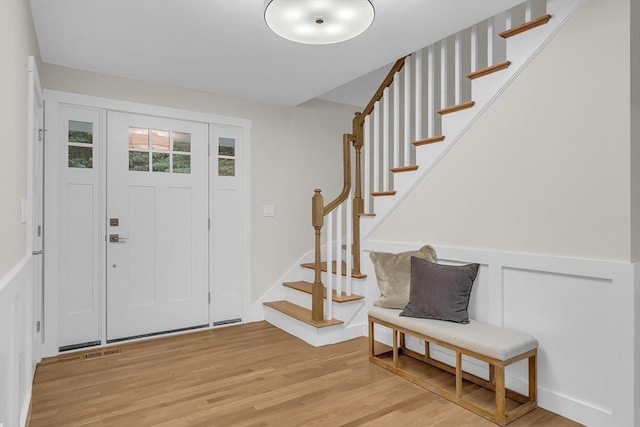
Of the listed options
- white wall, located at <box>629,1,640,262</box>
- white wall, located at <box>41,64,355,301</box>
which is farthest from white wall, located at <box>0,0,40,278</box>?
white wall, located at <box>629,1,640,262</box>

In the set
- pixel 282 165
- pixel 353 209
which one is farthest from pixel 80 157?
pixel 353 209

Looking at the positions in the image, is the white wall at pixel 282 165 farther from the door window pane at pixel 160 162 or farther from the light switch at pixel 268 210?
the door window pane at pixel 160 162

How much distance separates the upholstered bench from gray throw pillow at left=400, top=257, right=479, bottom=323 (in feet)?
0.19

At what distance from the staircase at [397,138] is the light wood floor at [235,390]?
361 millimetres

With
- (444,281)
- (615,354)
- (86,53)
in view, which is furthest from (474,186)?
(86,53)

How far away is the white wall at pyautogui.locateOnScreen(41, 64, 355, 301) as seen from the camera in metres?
4.16

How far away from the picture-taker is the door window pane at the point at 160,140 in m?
3.74

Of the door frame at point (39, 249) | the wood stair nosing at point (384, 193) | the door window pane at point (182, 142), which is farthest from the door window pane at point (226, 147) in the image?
the wood stair nosing at point (384, 193)

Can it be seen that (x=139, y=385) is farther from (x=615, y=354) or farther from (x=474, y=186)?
(x=615, y=354)

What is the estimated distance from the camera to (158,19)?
8.20 feet

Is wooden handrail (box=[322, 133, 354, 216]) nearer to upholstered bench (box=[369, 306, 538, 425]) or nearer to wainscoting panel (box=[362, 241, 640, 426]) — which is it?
upholstered bench (box=[369, 306, 538, 425])

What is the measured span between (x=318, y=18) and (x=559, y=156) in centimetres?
155

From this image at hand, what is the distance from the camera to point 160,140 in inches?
148

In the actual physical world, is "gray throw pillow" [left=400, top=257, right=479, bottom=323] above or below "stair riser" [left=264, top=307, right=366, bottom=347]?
above
